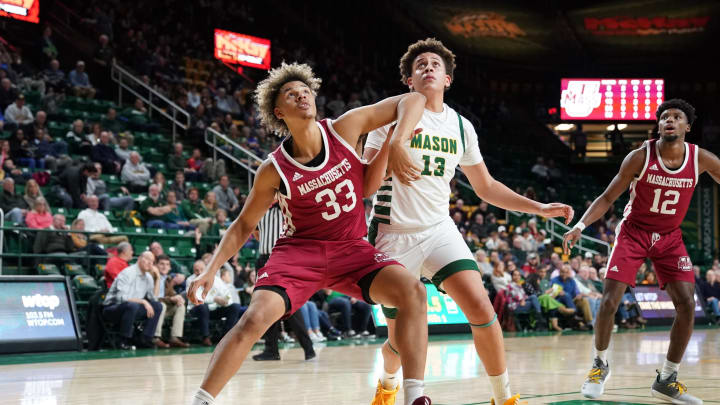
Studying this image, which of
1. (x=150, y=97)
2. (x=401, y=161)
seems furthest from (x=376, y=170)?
(x=150, y=97)

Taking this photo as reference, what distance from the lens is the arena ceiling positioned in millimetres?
26312

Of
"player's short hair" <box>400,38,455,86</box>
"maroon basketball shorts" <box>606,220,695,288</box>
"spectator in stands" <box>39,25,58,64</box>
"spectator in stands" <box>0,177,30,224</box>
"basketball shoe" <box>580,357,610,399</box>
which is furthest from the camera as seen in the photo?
"spectator in stands" <box>39,25,58,64</box>

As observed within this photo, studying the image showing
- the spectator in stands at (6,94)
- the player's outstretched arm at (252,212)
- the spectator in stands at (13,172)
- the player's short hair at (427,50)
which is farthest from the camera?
the spectator in stands at (6,94)

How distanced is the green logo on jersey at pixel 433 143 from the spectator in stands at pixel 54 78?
1356 centimetres

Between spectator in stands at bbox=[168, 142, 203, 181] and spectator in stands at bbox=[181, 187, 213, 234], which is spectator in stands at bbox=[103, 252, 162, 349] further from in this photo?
spectator in stands at bbox=[168, 142, 203, 181]

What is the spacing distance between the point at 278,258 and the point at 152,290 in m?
6.89

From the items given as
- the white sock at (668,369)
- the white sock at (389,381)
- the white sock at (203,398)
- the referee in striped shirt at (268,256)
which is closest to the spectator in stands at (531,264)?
the referee in striped shirt at (268,256)

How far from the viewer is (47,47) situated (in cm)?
1752

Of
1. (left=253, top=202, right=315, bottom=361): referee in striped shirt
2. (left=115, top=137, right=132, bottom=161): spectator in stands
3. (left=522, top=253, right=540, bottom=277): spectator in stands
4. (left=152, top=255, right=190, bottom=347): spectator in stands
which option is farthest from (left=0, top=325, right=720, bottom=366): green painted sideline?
(left=115, top=137, right=132, bottom=161): spectator in stands

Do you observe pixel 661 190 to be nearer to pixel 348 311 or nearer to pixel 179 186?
pixel 348 311

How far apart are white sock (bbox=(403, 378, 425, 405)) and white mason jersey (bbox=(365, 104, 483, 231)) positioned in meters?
1.07

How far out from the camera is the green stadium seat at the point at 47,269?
1078 cm

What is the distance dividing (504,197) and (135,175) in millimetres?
10398

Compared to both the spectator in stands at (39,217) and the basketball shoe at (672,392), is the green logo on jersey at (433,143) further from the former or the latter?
the spectator in stands at (39,217)
